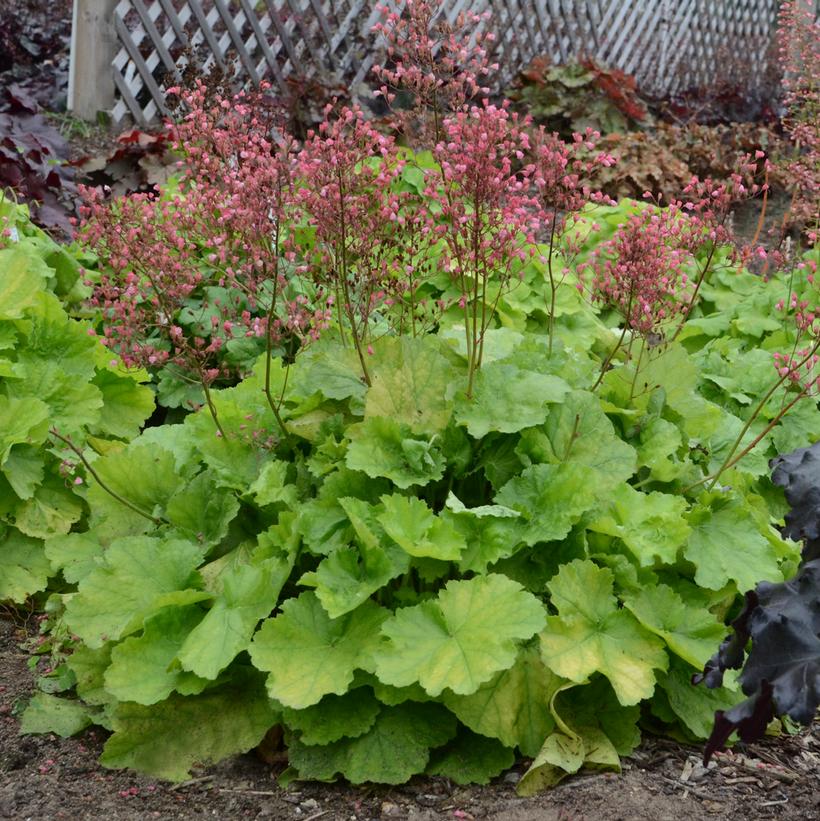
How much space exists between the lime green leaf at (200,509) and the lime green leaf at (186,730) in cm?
41

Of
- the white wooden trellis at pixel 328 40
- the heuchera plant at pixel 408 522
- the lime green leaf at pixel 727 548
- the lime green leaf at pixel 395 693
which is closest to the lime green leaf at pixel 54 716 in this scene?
the heuchera plant at pixel 408 522

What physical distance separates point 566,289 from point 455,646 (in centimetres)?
247

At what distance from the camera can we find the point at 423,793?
226 cm

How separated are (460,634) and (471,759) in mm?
323

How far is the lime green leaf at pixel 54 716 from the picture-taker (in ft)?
8.04

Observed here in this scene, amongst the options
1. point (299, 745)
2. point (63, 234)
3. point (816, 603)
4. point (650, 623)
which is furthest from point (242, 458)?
point (63, 234)

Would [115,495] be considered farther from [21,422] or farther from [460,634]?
[460,634]

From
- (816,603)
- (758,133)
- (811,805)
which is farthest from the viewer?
(758,133)

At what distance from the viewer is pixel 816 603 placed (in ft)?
5.51

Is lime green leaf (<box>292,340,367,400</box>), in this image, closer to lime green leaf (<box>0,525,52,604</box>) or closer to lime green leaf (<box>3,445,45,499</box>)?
lime green leaf (<box>3,445,45,499</box>)

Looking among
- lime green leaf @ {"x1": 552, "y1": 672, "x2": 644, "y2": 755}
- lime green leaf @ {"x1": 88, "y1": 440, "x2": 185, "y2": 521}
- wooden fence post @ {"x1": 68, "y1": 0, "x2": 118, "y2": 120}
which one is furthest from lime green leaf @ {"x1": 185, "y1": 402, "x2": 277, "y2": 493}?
wooden fence post @ {"x1": 68, "y1": 0, "x2": 118, "y2": 120}

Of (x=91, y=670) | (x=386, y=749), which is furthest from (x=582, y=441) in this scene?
(x=91, y=670)

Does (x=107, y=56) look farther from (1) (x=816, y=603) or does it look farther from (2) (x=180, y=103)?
(1) (x=816, y=603)

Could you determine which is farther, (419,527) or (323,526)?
(323,526)
